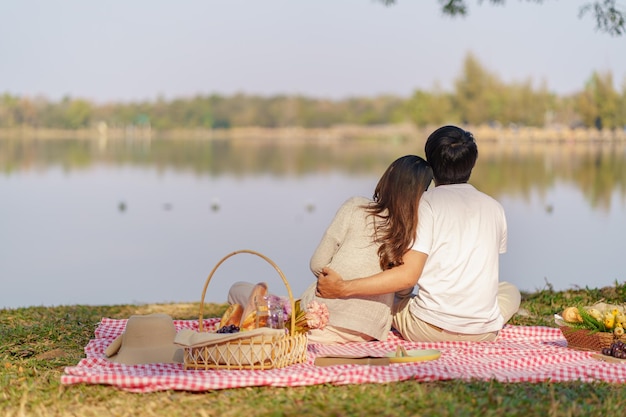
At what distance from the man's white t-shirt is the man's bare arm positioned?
7cm

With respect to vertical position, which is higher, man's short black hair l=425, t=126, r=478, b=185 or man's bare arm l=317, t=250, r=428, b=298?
man's short black hair l=425, t=126, r=478, b=185

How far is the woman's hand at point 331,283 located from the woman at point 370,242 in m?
0.08

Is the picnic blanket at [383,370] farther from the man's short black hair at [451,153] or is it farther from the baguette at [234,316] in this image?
the man's short black hair at [451,153]

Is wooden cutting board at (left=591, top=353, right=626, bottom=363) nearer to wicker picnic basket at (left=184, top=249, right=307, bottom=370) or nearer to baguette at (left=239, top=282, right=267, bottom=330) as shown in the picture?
wicker picnic basket at (left=184, top=249, right=307, bottom=370)

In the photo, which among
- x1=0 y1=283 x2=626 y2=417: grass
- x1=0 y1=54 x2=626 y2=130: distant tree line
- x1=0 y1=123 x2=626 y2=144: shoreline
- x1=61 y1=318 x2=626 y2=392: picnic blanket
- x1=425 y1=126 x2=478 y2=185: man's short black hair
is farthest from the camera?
x1=0 y1=123 x2=626 y2=144: shoreline

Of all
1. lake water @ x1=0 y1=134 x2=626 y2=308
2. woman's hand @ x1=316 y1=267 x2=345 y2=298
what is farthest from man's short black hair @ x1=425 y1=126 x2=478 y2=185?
lake water @ x1=0 y1=134 x2=626 y2=308

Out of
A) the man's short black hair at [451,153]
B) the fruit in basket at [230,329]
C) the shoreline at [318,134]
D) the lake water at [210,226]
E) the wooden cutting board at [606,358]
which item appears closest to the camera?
the fruit in basket at [230,329]

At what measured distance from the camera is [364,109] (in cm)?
12288

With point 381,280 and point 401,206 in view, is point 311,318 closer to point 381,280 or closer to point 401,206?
point 381,280

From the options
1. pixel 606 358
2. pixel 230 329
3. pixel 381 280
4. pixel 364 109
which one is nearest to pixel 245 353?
pixel 230 329

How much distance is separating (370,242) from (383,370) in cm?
82

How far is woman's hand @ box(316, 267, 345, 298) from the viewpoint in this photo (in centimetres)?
480

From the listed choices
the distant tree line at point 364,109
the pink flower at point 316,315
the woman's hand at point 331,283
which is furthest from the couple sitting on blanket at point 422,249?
the distant tree line at point 364,109

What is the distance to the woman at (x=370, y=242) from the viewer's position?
4.81 m
